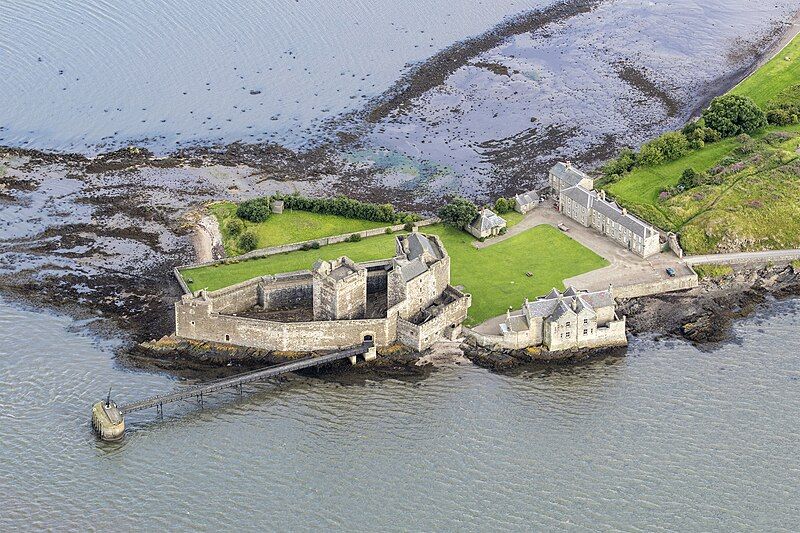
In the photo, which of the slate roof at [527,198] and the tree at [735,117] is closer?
the slate roof at [527,198]

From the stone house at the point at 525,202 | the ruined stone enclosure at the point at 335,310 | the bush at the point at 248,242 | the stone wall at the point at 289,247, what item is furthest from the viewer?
the stone house at the point at 525,202

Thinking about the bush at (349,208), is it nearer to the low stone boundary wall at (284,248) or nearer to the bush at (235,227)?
the low stone boundary wall at (284,248)

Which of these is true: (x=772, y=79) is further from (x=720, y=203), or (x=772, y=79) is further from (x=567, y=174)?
(x=567, y=174)

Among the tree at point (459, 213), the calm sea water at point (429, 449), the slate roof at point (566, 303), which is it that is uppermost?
the tree at point (459, 213)

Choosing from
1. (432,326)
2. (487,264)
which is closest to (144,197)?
(487,264)

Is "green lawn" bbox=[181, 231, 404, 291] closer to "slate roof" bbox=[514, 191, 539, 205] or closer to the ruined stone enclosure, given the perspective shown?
the ruined stone enclosure

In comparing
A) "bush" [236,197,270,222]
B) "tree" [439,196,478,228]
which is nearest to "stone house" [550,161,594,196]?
"tree" [439,196,478,228]

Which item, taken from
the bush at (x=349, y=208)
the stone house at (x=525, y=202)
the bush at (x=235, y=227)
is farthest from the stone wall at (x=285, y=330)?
the stone house at (x=525, y=202)
